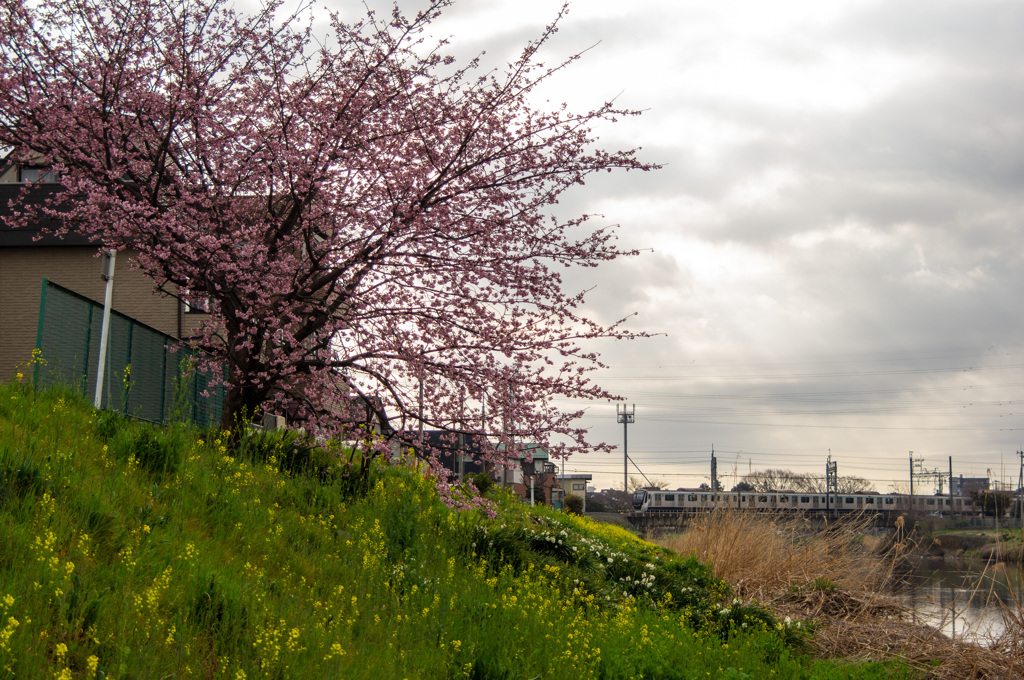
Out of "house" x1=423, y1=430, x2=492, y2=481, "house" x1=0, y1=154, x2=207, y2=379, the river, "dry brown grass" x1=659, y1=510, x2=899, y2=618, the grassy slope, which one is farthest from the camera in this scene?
"house" x1=0, y1=154, x2=207, y2=379

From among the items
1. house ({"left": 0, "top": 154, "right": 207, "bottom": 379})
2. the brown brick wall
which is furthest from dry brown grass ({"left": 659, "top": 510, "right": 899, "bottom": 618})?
house ({"left": 0, "top": 154, "right": 207, "bottom": 379})

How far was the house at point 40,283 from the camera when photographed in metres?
21.0

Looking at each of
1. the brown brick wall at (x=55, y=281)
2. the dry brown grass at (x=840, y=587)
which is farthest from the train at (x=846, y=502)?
the brown brick wall at (x=55, y=281)

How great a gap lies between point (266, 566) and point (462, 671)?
1.96 meters

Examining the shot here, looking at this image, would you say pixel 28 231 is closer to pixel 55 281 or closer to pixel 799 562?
pixel 55 281

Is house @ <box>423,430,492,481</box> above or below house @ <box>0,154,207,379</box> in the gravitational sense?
below

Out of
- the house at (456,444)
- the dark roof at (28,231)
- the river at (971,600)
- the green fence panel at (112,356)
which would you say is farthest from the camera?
the dark roof at (28,231)

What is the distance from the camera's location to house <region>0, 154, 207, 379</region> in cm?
2105

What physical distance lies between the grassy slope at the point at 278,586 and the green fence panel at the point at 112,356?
287 centimetres

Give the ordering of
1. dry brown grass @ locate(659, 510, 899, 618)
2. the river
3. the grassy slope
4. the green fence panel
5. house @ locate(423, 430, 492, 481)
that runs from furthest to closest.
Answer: the green fence panel
dry brown grass @ locate(659, 510, 899, 618)
house @ locate(423, 430, 492, 481)
the river
the grassy slope

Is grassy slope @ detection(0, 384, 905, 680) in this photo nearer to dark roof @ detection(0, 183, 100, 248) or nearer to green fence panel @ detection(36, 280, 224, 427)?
green fence panel @ detection(36, 280, 224, 427)

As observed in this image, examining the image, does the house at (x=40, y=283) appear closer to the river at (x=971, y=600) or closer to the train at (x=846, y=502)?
the river at (x=971, y=600)

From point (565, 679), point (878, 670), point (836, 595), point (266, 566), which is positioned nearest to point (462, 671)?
point (565, 679)

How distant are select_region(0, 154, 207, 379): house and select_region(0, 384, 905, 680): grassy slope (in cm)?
1323
